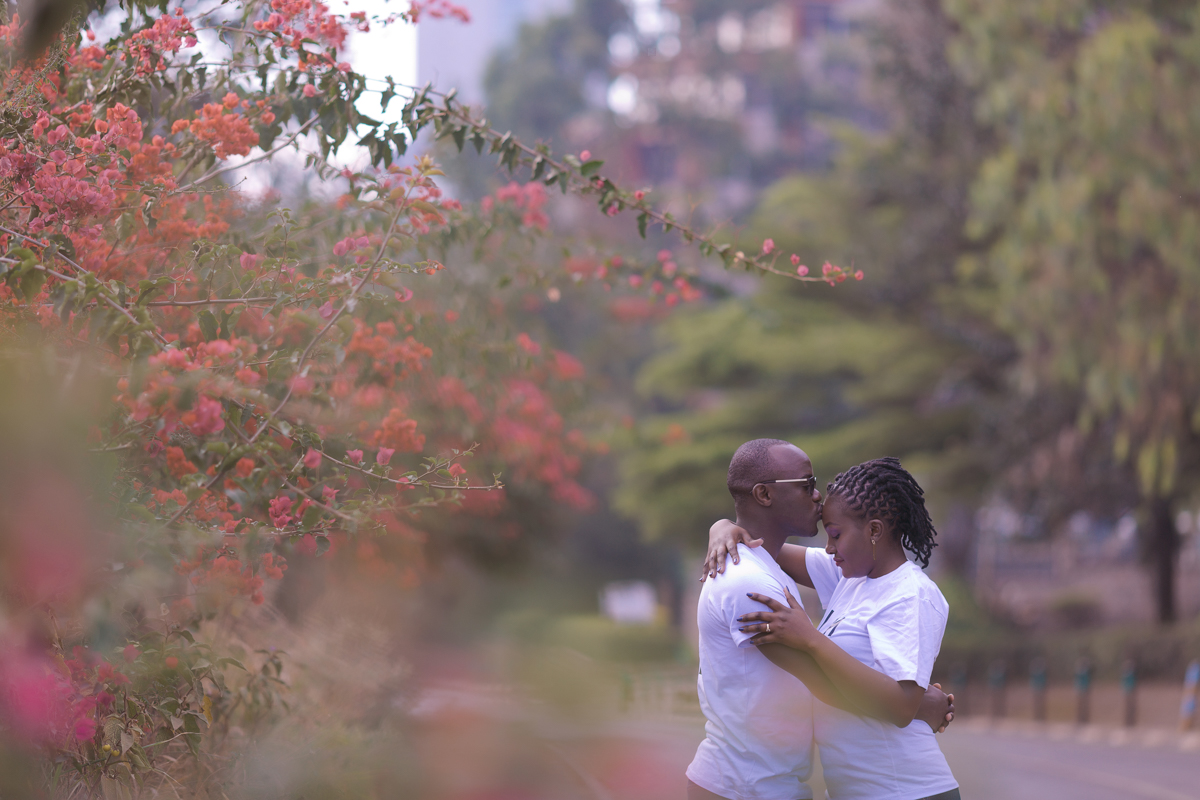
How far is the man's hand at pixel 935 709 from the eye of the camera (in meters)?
3.25

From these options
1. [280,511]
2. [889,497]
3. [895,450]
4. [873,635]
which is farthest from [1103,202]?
[280,511]

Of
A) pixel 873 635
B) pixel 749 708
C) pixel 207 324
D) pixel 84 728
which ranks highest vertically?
pixel 207 324

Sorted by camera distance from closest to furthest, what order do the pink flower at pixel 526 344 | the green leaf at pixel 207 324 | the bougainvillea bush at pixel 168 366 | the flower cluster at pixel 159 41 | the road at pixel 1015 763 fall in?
the bougainvillea bush at pixel 168 366 < the green leaf at pixel 207 324 < the flower cluster at pixel 159 41 < the pink flower at pixel 526 344 < the road at pixel 1015 763

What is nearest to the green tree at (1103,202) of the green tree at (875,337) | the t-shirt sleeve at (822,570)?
the green tree at (875,337)

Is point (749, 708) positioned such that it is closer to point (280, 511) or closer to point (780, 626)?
point (780, 626)

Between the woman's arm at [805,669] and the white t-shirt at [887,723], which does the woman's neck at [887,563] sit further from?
the woman's arm at [805,669]

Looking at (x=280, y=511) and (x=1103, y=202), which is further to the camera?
(x=1103, y=202)

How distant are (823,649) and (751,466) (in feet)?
1.98

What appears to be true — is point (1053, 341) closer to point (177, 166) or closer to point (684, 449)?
point (684, 449)

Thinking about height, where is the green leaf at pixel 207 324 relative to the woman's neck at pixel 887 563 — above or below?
above

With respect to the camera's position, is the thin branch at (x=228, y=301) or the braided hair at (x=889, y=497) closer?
the braided hair at (x=889, y=497)

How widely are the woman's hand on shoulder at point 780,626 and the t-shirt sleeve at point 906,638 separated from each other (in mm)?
188

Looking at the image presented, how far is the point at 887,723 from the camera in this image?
125 inches

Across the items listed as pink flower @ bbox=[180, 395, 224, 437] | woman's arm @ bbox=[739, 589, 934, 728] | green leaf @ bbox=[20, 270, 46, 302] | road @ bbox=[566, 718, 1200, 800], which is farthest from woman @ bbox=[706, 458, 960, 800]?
road @ bbox=[566, 718, 1200, 800]
